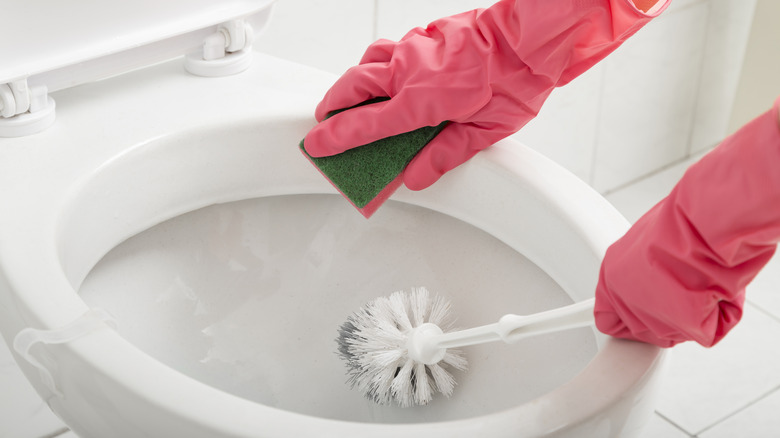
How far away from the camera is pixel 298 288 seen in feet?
A: 2.52

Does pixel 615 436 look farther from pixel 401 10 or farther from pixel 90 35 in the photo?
pixel 401 10

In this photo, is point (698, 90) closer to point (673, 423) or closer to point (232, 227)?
point (673, 423)

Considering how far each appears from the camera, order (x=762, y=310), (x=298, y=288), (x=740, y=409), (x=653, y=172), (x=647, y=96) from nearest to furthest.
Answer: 1. (x=298, y=288)
2. (x=740, y=409)
3. (x=762, y=310)
4. (x=647, y=96)
5. (x=653, y=172)

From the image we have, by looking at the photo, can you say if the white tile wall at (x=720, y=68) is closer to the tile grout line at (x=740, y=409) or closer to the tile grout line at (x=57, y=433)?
the tile grout line at (x=740, y=409)

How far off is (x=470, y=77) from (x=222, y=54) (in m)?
0.25

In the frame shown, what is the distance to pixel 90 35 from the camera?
28.3 inches

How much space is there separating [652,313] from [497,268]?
0.23 metres

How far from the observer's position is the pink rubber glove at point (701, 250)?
0.43 m

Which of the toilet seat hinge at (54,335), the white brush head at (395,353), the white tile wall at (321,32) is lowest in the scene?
the white brush head at (395,353)

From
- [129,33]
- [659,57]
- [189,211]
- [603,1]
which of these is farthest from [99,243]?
[659,57]

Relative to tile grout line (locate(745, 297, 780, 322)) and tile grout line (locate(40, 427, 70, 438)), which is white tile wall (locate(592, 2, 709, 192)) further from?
tile grout line (locate(40, 427, 70, 438))

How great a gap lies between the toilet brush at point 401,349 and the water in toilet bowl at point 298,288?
0.02 meters

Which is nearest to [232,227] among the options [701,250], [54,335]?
[54,335]

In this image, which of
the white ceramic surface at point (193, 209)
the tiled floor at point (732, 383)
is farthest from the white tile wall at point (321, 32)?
the tiled floor at point (732, 383)
